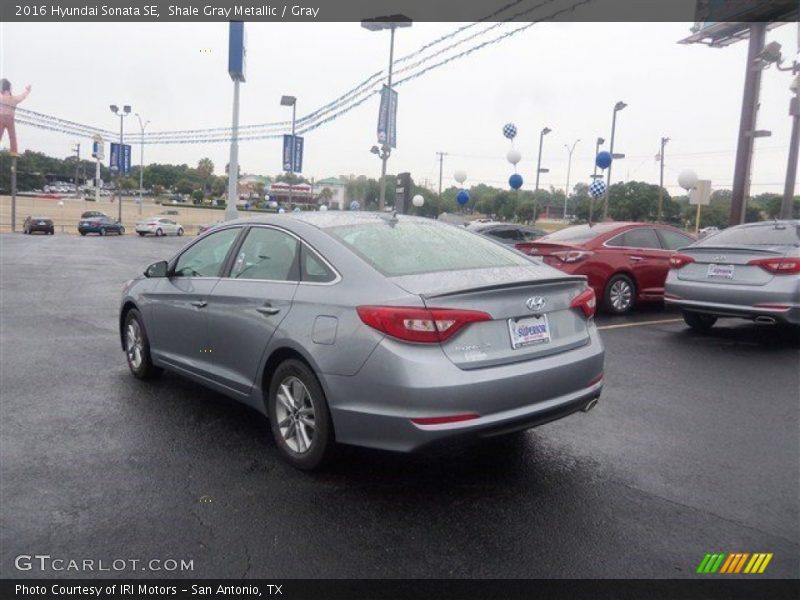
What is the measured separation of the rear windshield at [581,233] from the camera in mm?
9992

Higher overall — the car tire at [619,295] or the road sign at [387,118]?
the road sign at [387,118]

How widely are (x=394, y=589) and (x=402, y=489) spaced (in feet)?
3.15

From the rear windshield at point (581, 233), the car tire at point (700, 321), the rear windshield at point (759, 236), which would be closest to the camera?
the rear windshield at point (759, 236)

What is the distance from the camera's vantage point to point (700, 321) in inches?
347

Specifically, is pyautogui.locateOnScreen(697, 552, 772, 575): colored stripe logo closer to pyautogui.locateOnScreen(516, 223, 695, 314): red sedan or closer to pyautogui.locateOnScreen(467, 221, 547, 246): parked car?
pyautogui.locateOnScreen(516, 223, 695, 314): red sedan

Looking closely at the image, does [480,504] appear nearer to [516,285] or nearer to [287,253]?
[516,285]

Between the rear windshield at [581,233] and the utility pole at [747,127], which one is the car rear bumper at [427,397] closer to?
the rear windshield at [581,233]

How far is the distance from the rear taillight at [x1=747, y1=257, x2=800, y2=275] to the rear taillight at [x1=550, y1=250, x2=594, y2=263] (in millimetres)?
2583

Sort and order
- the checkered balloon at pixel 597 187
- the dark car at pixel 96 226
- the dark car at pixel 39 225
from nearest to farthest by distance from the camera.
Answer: the checkered balloon at pixel 597 187
the dark car at pixel 39 225
the dark car at pixel 96 226

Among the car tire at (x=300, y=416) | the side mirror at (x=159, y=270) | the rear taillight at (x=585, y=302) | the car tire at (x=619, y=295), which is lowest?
the car tire at (x=300, y=416)

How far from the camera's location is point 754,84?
18516 mm

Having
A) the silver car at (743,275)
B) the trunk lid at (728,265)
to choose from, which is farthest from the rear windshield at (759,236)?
the trunk lid at (728,265)

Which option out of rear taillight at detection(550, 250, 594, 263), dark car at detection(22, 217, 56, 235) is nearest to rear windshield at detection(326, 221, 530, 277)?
rear taillight at detection(550, 250, 594, 263)

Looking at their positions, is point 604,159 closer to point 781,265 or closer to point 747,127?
point 747,127
